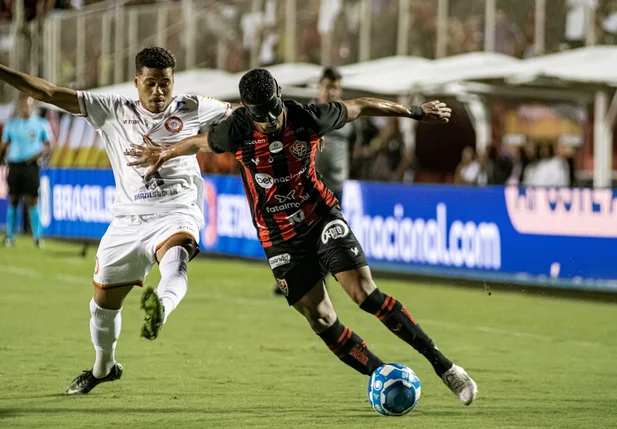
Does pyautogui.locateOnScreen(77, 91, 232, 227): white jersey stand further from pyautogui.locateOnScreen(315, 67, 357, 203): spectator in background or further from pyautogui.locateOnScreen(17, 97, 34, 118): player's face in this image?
pyautogui.locateOnScreen(17, 97, 34, 118): player's face

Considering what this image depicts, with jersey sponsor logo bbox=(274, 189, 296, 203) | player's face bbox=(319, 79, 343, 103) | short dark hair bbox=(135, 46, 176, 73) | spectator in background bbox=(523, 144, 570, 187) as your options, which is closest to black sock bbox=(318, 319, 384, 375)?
jersey sponsor logo bbox=(274, 189, 296, 203)

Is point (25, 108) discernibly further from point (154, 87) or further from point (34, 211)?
point (154, 87)

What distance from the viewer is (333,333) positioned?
7203 millimetres

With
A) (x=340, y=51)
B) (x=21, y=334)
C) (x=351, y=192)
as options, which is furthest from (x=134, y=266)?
(x=340, y=51)

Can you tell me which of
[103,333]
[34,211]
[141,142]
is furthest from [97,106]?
[34,211]

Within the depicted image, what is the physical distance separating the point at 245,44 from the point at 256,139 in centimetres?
2181

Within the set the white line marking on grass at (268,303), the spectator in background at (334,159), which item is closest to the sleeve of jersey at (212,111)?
the white line marking on grass at (268,303)

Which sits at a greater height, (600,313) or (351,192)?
(351,192)

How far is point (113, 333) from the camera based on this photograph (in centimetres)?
766

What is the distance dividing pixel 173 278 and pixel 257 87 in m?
1.19

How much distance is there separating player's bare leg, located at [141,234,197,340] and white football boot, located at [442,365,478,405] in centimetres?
155

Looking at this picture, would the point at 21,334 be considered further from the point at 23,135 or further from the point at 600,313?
the point at 23,135

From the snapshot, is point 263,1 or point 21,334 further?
point 263,1

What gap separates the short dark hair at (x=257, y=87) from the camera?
6801 millimetres
